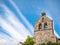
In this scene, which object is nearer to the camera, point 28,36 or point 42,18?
point 28,36

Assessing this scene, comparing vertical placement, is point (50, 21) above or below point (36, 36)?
above

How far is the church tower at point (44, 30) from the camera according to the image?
50.9 m

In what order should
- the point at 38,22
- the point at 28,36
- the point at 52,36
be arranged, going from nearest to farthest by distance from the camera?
the point at 28,36 → the point at 52,36 → the point at 38,22

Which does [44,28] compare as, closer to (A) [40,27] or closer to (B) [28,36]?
(A) [40,27]

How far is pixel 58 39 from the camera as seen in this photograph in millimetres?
50562

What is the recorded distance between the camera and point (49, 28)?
169 feet

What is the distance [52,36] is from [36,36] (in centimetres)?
471

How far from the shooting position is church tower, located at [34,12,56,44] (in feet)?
167

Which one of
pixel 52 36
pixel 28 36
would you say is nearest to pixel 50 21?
pixel 52 36

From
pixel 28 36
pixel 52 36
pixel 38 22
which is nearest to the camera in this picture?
pixel 28 36

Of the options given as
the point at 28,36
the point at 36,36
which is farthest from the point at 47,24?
the point at 28,36

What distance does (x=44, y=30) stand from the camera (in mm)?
52250

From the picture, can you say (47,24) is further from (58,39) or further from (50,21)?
(58,39)

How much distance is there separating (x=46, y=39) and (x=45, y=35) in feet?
3.73
